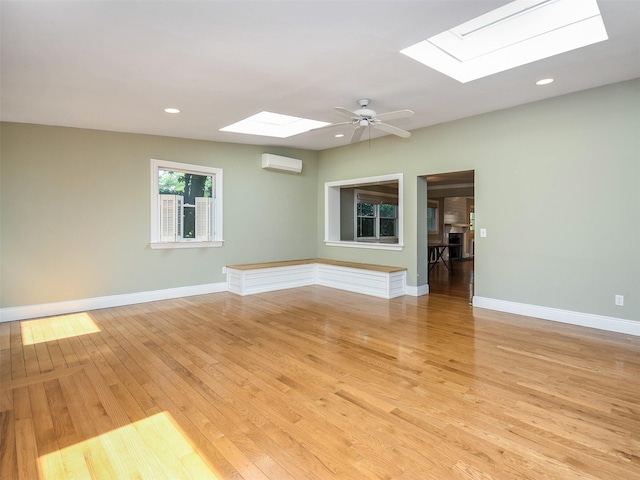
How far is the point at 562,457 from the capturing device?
5.89 feet

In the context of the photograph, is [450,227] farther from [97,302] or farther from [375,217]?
[97,302]

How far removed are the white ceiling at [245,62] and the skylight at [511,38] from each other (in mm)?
116

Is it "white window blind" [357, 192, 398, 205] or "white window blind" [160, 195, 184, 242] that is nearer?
"white window blind" [160, 195, 184, 242]

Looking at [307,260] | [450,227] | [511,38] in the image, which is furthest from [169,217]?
[450,227]

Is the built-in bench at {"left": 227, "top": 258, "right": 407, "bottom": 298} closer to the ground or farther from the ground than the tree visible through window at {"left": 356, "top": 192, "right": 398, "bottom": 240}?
closer to the ground

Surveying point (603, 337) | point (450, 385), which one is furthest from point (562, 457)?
point (603, 337)

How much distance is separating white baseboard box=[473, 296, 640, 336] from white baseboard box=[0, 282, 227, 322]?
14.5 ft

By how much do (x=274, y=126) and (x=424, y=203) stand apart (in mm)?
2876

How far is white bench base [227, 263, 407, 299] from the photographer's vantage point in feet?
18.6

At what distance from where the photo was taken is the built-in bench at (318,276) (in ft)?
18.6

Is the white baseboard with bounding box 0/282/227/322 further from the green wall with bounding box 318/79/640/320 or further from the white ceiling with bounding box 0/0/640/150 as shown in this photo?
the green wall with bounding box 318/79/640/320

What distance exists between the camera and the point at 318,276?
22.4 feet

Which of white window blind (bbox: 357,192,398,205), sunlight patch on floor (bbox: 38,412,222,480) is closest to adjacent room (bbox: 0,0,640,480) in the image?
sunlight patch on floor (bbox: 38,412,222,480)

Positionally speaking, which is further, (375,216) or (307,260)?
(375,216)
